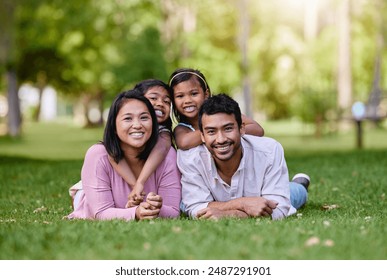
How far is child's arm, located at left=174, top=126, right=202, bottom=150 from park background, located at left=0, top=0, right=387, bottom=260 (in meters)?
1.07

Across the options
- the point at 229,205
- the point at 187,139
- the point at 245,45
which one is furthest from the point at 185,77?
the point at 245,45

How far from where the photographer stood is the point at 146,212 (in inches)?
280

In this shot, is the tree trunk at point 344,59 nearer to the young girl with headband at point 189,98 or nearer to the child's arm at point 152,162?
the young girl with headband at point 189,98

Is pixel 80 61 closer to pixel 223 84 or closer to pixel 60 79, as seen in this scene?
pixel 60 79

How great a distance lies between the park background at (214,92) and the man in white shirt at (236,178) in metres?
0.37

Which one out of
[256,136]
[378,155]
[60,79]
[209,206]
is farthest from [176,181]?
[60,79]

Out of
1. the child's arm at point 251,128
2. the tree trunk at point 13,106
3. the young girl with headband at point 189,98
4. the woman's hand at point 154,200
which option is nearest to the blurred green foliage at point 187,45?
the tree trunk at point 13,106

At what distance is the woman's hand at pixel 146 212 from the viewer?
709 cm

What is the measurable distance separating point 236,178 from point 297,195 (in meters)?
1.59

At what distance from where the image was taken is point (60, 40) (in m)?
39.0

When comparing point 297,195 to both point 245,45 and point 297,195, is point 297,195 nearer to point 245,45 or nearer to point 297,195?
point 297,195

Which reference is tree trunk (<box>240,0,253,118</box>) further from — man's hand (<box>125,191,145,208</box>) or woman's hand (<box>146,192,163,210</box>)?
woman's hand (<box>146,192,163,210</box>)

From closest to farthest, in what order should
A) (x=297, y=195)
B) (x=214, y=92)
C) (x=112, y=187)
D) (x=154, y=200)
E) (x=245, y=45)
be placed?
(x=154, y=200) < (x=112, y=187) < (x=297, y=195) < (x=214, y=92) < (x=245, y=45)
